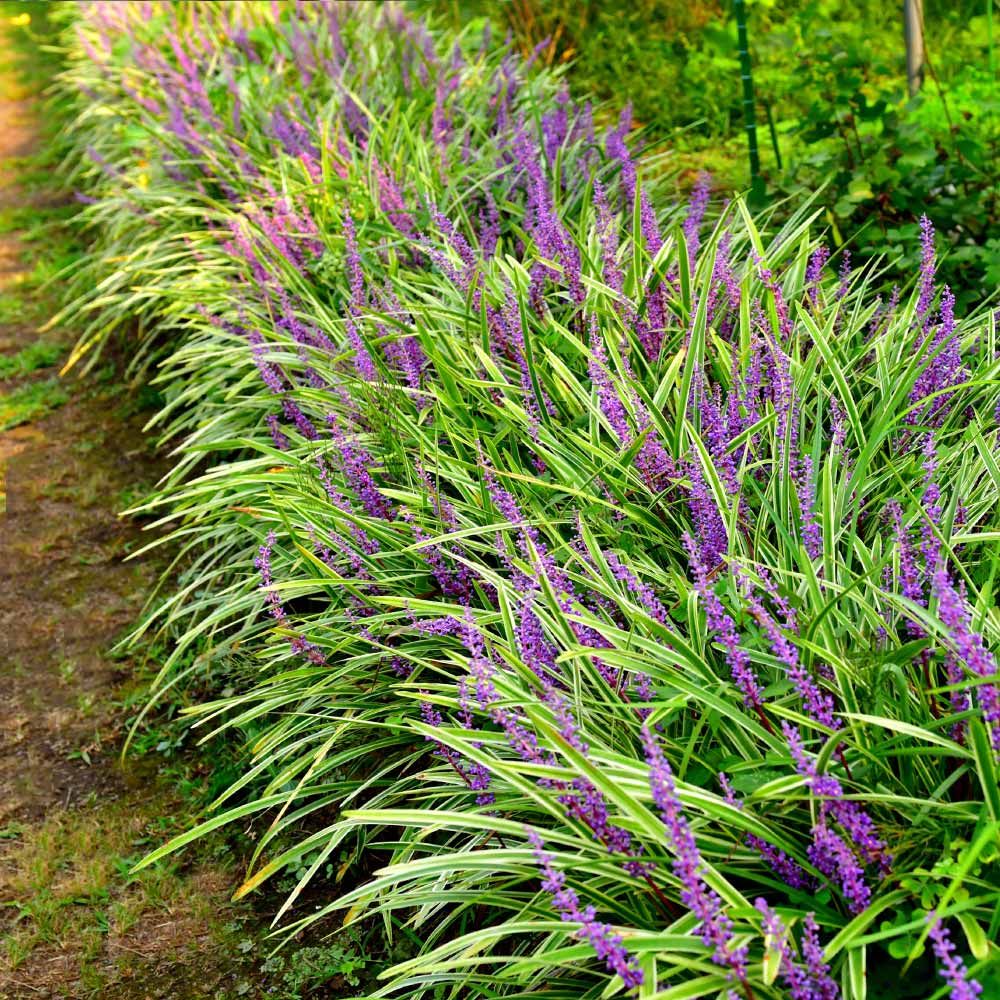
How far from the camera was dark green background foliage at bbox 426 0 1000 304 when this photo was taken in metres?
3.63

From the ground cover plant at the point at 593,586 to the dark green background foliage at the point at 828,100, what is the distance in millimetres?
335

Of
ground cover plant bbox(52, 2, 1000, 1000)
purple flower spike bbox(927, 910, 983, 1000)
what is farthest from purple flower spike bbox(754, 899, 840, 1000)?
purple flower spike bbox(927, 910, 983, 1000)

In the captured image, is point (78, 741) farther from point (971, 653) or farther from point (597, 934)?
point (971, 653)

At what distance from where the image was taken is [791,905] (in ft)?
5.50

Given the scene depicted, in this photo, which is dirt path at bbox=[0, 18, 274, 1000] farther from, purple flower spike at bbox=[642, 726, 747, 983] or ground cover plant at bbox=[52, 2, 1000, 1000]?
purple flower spike at bbox=[642, 726, 747, 983]

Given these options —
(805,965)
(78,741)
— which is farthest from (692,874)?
(78,741)

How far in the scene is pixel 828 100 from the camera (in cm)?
398

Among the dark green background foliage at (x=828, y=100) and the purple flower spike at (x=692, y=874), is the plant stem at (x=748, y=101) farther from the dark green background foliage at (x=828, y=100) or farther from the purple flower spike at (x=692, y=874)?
the purple flower spike at (x=692, y=874)

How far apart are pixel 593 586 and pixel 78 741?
175cm

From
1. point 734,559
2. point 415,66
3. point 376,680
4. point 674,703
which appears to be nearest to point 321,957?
point 376,680

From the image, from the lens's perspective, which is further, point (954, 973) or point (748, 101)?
point (748, 101)

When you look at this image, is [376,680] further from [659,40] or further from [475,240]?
[659,40]

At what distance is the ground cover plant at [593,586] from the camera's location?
5.14ft

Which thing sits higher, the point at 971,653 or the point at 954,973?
the point at 971,653
